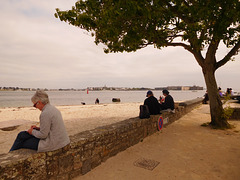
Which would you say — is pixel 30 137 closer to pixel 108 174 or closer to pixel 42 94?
pixel 42 94

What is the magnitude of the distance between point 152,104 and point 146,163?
293 cm

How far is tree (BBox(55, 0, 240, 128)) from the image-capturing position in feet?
17.2

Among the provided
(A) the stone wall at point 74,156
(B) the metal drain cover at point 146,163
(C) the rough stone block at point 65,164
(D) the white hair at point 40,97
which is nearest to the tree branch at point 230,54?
(A) the stone wall at point 74,156

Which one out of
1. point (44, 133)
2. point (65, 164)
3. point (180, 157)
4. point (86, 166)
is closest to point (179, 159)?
point (180, 157)

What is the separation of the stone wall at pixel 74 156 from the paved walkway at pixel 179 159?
22cm

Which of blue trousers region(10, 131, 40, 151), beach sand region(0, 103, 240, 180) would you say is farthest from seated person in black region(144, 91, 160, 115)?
blue trousers region(10, 131, 40, 151)

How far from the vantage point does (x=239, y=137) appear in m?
6.07

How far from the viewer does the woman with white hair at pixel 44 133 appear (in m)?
2.67

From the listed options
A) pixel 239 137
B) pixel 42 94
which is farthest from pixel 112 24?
pixel 239 137

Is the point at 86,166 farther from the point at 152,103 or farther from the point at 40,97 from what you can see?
the point at 152,103

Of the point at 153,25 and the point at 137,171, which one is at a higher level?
the point at 153,25

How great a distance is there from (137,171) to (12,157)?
271cm

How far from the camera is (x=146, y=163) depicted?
13.5 ft

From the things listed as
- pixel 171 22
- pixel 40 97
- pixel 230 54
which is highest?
pixel 171 22
